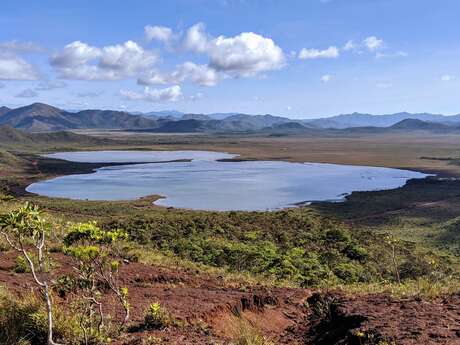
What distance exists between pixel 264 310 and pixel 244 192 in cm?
5560

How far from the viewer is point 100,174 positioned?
295 ft

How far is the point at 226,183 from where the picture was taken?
74.9m

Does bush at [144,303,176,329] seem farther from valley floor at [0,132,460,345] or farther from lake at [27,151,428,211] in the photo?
lake at [27,151,428,211]

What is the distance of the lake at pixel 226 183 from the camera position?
60.4 m

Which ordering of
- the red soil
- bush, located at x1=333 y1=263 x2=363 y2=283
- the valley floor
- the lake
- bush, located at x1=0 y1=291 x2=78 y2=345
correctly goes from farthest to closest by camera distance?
1. the lake
2. bush, located at x1=333 y1=263 x2=363 y2=283
3. the valley floor
4. the red soil
5. bush, located at x1=0 y1=291 x2=78 y2=345

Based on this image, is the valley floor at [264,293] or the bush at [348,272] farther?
the bush at [348,272]

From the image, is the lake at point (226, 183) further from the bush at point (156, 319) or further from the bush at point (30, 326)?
the bush at point (30, 326)

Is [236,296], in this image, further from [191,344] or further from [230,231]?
[230,231]

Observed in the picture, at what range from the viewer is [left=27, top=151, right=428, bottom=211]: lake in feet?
198

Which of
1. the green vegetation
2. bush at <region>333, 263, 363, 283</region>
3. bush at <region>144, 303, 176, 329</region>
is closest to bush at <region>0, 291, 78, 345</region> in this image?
bush at <region>144, 303, 176, 329</region>

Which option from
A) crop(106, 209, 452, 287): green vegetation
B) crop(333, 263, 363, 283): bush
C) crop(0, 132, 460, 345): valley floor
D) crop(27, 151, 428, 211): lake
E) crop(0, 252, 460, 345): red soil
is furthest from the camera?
Result: crop(27, 151, 428, 211): lake

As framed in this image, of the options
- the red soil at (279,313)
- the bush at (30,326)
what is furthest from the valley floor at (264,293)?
the bush at (30,326)

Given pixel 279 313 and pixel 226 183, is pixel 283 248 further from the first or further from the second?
pixel 226 183

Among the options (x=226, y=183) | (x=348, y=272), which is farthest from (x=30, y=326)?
(x=226, y=183)
